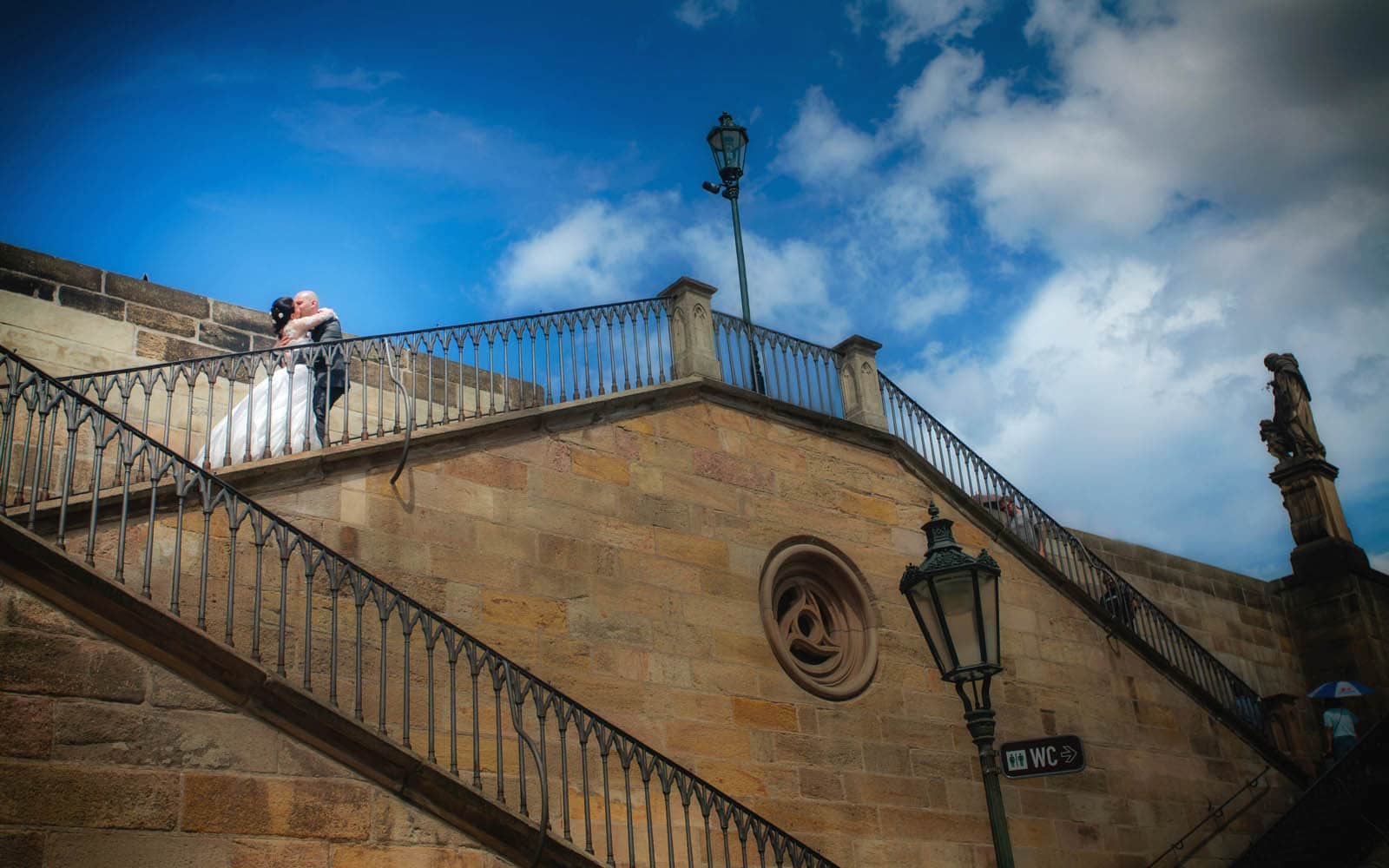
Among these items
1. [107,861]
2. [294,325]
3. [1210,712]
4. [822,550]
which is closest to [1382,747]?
[1210,712]

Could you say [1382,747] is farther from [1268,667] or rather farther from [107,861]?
[107,861]

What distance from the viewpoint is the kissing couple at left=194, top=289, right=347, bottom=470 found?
30.6 ft

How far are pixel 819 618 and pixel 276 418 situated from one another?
507 cm

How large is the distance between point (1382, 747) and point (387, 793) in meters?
10.6

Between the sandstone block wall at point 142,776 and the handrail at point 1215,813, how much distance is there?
30.3ft

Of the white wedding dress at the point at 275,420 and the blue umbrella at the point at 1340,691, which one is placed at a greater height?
the white wedding dress at the point at 275,420

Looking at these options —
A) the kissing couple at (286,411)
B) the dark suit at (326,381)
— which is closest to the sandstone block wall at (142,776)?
the kissing couple at (286,411)

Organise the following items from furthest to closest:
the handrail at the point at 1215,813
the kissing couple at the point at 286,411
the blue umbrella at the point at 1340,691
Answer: the blue umbrella at the point at 1340,691
the handrail at the point at 1215,813
the kissing couple at the point at 286,411

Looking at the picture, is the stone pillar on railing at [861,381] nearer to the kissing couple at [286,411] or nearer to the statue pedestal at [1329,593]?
the kissing couple at [286,411]

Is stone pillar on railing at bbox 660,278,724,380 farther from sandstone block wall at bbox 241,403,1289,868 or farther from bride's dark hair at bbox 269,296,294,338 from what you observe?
bride's dark hair at bbox 269,296,294,338

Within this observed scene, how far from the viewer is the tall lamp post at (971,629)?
7.17 meters

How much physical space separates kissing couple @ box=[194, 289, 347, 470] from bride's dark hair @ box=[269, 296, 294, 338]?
624 millimetres

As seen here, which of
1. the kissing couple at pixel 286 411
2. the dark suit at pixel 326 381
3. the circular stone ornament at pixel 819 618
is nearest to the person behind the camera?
the kissing couple at pixel 286 411

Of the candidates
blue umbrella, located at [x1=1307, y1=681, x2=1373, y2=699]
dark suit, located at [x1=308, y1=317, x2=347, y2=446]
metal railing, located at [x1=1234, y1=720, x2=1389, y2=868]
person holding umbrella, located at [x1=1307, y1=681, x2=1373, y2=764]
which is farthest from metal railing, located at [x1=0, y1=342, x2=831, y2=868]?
blue umbrella, located at [x1=1307, y1=681, x2=1373, y2=699]
